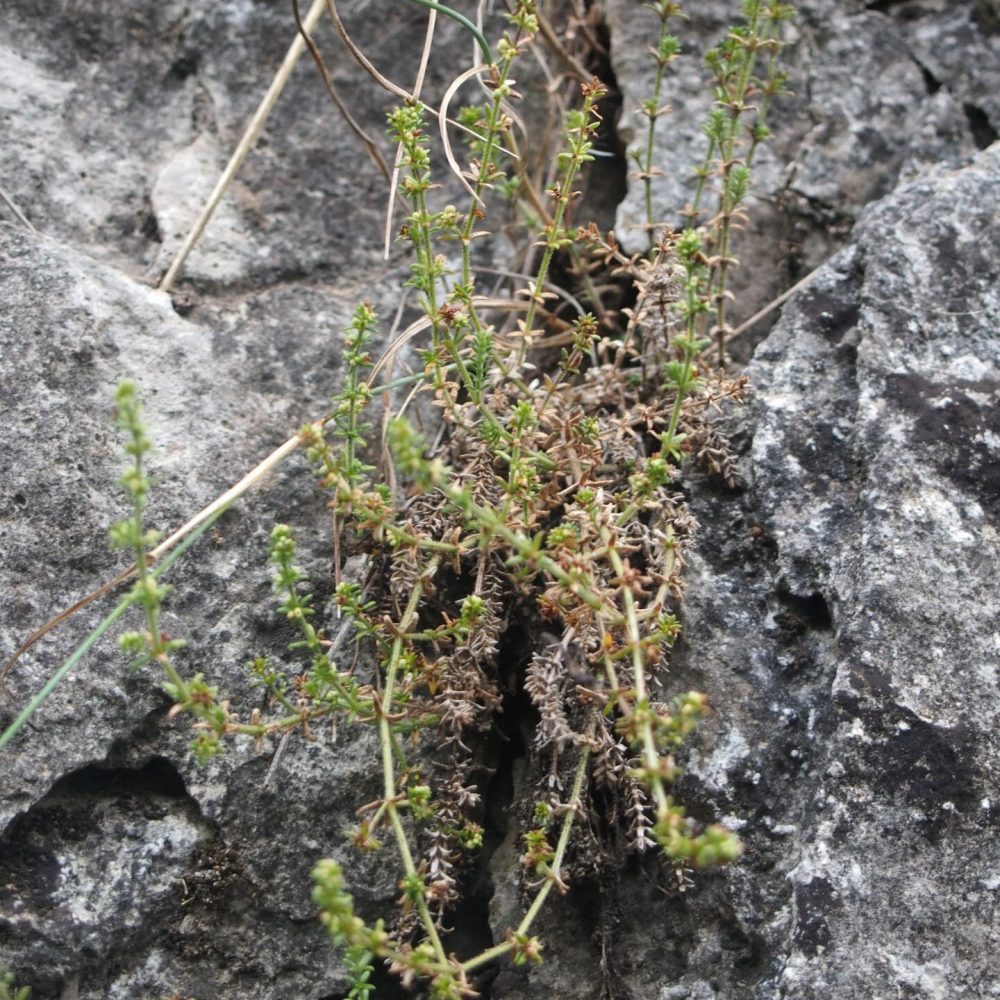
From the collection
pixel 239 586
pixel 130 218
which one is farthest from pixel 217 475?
pixel 130 218

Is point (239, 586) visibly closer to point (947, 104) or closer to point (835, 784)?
→ point (835, 784)

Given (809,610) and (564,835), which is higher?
(809,610)

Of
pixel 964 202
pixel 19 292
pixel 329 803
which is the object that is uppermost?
pixel 964 202

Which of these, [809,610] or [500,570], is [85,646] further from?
[809,610]

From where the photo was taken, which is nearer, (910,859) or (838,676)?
(910,859)

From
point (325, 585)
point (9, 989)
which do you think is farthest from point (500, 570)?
point (9, 989)
